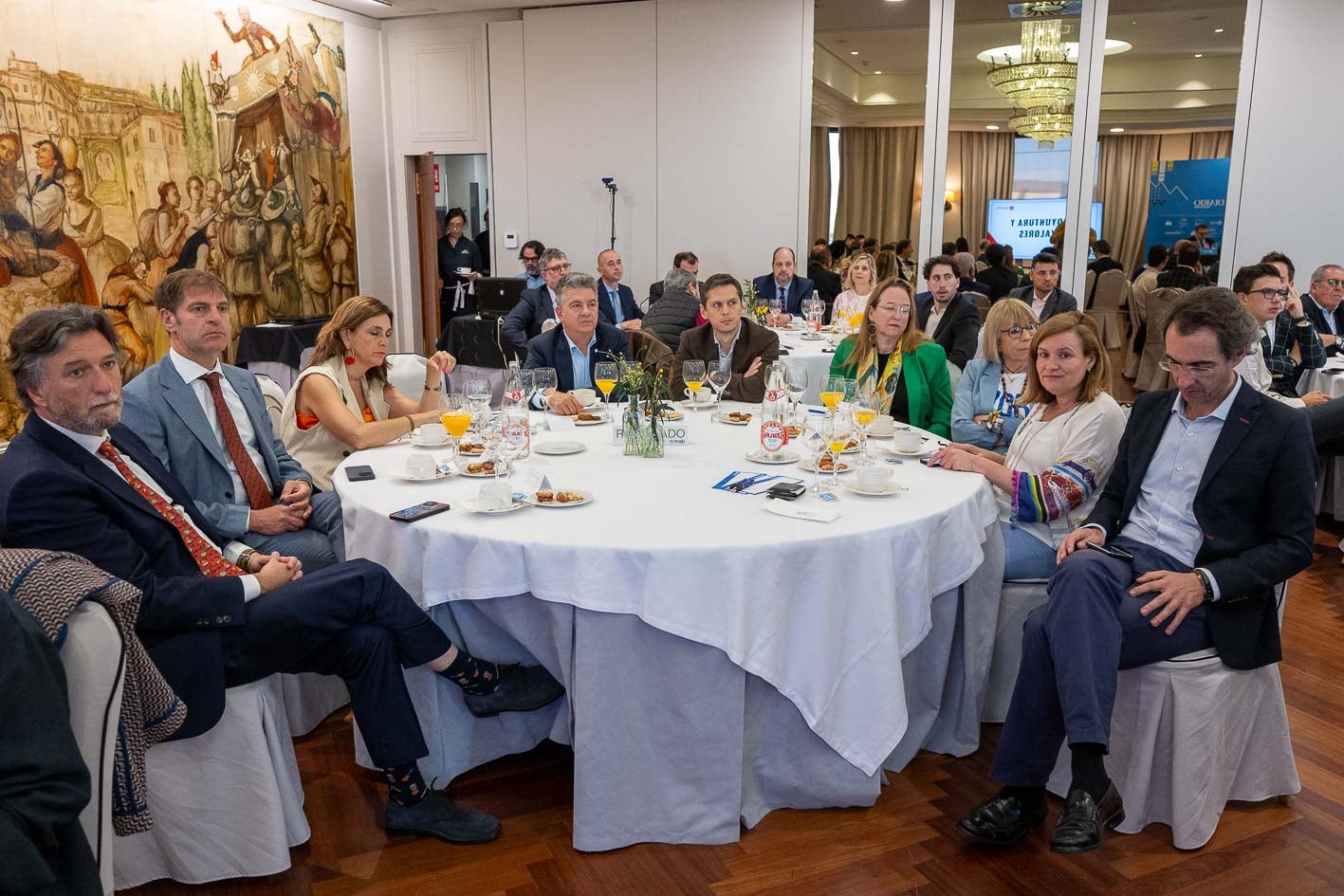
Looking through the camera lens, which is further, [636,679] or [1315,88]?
[1315,88]

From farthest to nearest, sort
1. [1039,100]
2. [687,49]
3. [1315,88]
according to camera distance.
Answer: [687,49], [1039,100], [1315,88]

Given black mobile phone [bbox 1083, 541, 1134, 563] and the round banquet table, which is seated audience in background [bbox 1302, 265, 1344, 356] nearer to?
black mobile phone [bbox 1083, 541, 1134, 563]

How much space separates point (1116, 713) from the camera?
271cm

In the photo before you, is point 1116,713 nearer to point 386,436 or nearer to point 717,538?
point 717,538

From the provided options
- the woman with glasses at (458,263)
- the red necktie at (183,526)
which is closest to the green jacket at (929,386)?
the red necktie at (183,526)

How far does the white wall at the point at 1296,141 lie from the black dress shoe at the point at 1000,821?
7.52 m

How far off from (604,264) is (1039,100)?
416 cm

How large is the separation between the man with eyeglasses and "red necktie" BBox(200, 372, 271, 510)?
180 inches

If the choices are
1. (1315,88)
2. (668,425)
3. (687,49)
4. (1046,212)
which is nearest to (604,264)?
(687,49)

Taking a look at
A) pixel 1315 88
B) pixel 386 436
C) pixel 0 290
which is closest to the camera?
pixel 386 436

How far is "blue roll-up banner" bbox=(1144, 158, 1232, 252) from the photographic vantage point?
866cm

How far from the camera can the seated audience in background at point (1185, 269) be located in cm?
868

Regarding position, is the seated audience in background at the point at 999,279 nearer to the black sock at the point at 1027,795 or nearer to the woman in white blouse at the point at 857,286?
the woman in white blouse at the point at 857,286

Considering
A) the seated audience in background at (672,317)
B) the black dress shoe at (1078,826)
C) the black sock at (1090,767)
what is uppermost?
the seated audience in background at (672,317)
